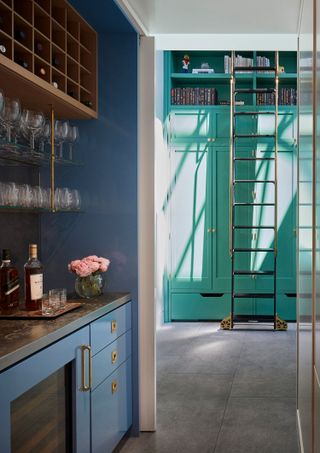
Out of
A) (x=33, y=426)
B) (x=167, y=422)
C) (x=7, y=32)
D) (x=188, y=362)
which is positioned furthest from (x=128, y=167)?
(x=188, y=362)

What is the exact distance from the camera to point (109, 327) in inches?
122

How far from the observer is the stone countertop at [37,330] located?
1.98 metres

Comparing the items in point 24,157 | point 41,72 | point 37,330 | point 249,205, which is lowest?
point 37,330

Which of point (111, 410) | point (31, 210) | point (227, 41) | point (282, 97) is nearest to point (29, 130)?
point (31, 210)

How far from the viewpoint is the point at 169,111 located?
750 cm

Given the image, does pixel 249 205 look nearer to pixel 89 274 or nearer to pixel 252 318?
pixel 252 318

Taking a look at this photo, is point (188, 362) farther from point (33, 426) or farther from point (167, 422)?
point (33, 426)

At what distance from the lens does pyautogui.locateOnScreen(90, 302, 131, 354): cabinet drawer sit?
2.86 metres

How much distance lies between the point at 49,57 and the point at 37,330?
1.36 m

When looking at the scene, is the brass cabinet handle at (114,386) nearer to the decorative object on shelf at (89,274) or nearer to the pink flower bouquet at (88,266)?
the decorative object on shelf at (89,274)

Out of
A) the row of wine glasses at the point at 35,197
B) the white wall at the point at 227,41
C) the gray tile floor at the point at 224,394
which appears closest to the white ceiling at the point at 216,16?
the white wall at the point at 227,41

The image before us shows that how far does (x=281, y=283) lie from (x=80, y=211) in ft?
14.1

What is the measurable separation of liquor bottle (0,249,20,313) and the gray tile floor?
1.19m

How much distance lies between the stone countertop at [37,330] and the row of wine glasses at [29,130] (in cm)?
77
